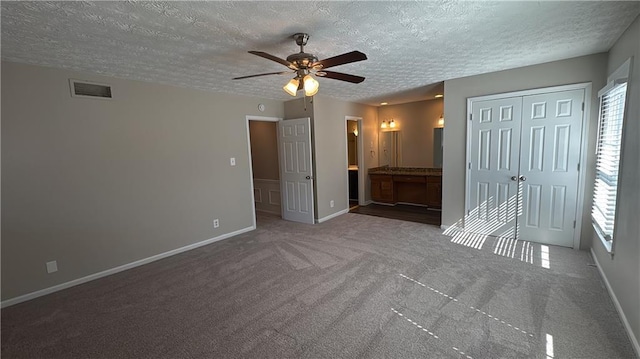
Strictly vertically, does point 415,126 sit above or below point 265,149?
above

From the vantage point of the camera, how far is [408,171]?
6.38 metres

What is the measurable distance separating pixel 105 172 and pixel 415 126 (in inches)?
230

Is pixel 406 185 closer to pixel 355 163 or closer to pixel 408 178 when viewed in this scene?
pixel 408 178

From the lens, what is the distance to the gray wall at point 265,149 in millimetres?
6048

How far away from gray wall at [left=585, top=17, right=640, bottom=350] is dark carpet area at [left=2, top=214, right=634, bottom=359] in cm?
22

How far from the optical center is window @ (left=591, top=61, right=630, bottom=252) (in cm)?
248

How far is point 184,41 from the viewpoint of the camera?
239 cm

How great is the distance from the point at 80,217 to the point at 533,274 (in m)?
5.09

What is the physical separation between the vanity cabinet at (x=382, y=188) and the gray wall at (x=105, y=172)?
338 centimetres

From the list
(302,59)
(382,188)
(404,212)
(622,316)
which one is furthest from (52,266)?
(382,188)

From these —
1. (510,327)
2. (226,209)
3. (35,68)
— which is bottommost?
(510,327)

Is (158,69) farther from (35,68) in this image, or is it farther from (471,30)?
(471,30)

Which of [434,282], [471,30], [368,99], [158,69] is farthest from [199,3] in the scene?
[368,99]

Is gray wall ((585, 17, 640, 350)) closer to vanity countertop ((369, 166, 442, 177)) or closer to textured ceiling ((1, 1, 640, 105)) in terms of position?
textured ceiling ((1, 1, 640, 105))
